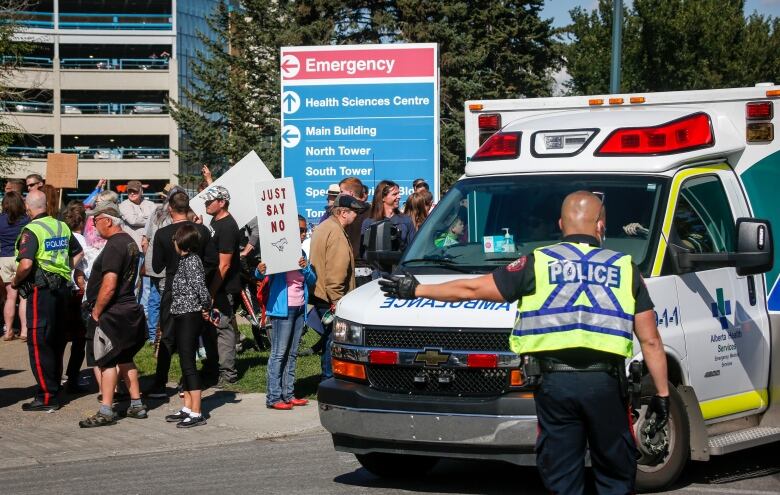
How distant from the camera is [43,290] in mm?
11664

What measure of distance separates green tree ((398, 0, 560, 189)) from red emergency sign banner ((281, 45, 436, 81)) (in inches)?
966

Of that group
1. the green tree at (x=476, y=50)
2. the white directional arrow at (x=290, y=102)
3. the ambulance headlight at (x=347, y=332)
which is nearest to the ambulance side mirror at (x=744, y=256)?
the ambulance headlight at (x=347, y=332)

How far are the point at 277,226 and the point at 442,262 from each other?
3308mm

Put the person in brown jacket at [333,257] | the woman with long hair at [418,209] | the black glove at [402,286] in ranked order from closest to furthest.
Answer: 1. the black glove at [402,286]
2. the person in brown jacket at [333,257]
3. the woman with long hair at [418,209]

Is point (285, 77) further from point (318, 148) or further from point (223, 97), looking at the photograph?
point (223, 97)

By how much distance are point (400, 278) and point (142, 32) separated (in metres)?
83.0

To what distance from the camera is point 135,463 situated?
9500 millimetres

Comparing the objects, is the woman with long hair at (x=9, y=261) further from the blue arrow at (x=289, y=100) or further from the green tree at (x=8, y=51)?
the green tree at (x=8, y=51)

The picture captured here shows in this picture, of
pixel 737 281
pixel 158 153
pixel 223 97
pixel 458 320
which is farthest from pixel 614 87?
pixel 158 153

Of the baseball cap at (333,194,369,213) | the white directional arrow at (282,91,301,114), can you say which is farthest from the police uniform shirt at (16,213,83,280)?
the white directional arrow at (282,91,301,114)

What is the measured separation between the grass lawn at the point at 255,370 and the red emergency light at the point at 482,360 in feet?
16.7

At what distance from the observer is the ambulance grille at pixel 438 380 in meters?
7.51

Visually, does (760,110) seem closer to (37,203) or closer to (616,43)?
(37,203)

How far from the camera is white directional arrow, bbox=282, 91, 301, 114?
19.1m
